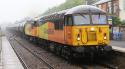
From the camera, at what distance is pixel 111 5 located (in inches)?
1686

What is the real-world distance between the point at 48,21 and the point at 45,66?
6.97 m

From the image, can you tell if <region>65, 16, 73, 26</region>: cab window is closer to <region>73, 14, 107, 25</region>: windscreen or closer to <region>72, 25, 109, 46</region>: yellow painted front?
<region>73, 14, 107, 25</region>: windscreen

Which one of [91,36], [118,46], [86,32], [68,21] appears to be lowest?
[118,46]

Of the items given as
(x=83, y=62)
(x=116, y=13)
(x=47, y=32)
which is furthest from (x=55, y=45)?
(x=116, y=13)

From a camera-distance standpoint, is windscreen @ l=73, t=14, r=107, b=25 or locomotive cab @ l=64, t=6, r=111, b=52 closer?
locomotive cab @ l=64, t=6, r=111, b=52

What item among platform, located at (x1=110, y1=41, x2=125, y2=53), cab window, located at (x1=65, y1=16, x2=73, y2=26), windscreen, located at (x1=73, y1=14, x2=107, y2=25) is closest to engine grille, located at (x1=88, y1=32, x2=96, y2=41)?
windscreen, located at (x1=73, y1=14, x2=107, y2=25)

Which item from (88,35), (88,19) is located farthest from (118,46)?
(88,35)

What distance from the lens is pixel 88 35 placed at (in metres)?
18.4

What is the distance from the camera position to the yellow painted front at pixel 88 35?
18.2m

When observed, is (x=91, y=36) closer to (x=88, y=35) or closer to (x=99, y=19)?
(x=88, y=35)

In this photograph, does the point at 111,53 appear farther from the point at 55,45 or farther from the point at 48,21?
the point at 48,21

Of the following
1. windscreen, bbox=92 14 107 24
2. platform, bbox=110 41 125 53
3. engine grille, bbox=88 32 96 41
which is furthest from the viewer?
platform, bbox=110 41 125 53

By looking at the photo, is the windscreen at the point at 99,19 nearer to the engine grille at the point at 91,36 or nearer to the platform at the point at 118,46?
the engine grille at the point at 91,36

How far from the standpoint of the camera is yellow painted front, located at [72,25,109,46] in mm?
18234
